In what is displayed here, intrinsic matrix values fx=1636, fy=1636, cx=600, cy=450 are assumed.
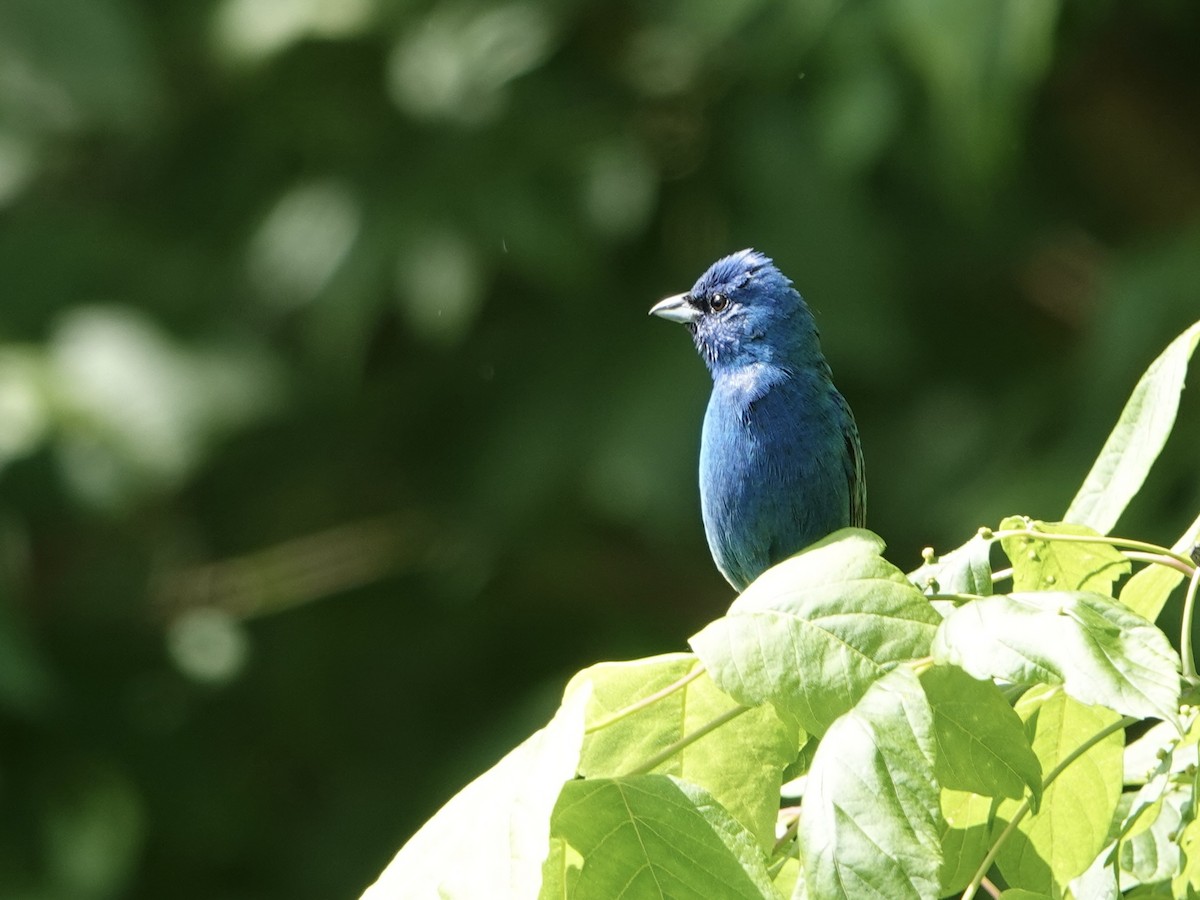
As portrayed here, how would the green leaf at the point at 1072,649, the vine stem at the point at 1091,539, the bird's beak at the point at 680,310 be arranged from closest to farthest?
the green leaf at the point at 1072,649 → the vine stem at the point at 1091,539 → the bird's beak at the point at 680,310

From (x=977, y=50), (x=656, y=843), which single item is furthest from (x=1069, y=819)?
(x=977, y=50)

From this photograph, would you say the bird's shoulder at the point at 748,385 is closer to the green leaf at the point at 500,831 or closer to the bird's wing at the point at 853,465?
the bird's wing at the point at 853,465

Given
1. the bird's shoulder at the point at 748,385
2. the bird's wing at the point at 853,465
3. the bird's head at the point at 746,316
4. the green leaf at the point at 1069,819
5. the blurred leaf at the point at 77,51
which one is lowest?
the green leaf at the point at 1069,819

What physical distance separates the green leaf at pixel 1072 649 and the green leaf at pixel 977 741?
9 centimetres

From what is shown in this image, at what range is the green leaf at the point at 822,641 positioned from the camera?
186cm

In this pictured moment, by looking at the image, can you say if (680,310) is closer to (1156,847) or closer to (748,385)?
(748,385)

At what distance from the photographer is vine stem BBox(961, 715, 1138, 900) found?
196 centimetres

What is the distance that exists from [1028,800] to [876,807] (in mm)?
348

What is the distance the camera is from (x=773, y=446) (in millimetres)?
3832

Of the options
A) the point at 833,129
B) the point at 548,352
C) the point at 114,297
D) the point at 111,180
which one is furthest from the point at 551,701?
the point at 111,180

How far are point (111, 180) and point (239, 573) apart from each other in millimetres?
2219

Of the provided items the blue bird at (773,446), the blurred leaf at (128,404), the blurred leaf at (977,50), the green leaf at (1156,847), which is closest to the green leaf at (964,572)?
the green leaf at (1156,847)

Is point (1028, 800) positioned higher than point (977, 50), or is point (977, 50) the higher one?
point (977, 50)

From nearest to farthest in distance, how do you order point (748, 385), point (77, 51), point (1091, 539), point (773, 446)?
1. point (1091, 539)
2. point (773, 446)
3. point (748, 385)
4. point (77, 51)
